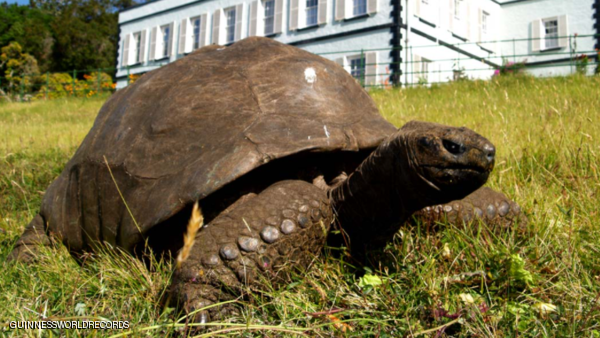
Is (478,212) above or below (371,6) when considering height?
below

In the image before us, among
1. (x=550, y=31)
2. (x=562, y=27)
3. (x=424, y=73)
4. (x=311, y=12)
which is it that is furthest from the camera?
(x=550, y=31)

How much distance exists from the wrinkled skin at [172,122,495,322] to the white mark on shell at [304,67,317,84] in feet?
2.27

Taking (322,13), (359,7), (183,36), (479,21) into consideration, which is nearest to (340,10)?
(359,7)

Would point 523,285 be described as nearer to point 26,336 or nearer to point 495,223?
point 495,223

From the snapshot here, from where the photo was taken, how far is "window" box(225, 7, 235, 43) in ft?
70.9

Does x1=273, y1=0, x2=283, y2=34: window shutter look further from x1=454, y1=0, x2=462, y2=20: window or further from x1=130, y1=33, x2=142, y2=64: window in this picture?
x1=130, y1=33, x2=142, y2=64: window

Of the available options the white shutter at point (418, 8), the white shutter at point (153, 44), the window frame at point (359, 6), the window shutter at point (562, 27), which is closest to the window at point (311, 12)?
the window frame at point (359, 6)

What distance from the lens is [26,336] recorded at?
162 centimetres

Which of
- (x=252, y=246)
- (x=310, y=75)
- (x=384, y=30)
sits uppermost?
(x=384, y=30)

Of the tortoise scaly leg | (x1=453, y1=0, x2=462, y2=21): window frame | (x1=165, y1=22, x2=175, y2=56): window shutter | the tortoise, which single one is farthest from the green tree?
the tortoise

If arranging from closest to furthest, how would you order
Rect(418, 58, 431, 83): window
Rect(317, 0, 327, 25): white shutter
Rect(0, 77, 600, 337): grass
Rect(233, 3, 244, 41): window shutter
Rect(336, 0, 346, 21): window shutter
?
Rect(0, 77, 600, 337): grass < Rect(418, 58, 431, 83): window < Rect(336, 0, 346, 21): window shutter < Rect(317, 0, 327, 25): white shutter < Rect(233, 3, 244, 41): window shutter

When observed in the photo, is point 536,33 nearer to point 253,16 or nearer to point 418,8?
point 418,8

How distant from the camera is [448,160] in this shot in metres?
1.55

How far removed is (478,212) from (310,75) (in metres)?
1.03
